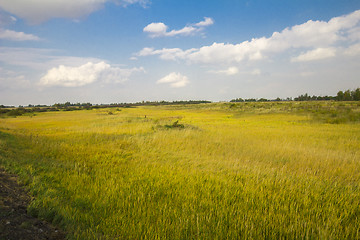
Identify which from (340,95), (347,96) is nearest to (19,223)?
(347,96)

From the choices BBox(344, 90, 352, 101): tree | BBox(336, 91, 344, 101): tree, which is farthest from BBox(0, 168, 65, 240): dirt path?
BBox(336, 91, 344, 101): tree

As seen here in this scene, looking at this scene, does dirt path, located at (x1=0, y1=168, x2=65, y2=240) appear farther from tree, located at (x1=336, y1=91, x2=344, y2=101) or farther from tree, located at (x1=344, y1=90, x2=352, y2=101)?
tree, located at (x1=336, y1=91, x2=344, y2=101)

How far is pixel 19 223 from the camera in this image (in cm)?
248

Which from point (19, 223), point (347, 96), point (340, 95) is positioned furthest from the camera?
point (340, 95)

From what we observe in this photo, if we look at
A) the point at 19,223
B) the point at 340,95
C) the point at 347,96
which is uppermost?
the point at 340,95

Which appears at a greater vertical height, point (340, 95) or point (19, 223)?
point (340, 95)

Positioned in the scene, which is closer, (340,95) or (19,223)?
(19,223)

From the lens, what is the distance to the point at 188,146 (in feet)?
31.2

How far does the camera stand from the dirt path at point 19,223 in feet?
7.36

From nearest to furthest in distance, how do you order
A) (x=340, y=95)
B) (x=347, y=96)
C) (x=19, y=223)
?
(x=19, y=223) → (x=347, y=96) → (x=340, y=95)

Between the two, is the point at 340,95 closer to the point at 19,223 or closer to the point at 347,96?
the point at 347,96

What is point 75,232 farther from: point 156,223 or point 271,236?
point 271,236

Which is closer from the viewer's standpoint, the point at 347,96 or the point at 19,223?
the point at 19,223

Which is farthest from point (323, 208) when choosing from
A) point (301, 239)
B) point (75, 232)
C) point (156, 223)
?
point (75, 232)
